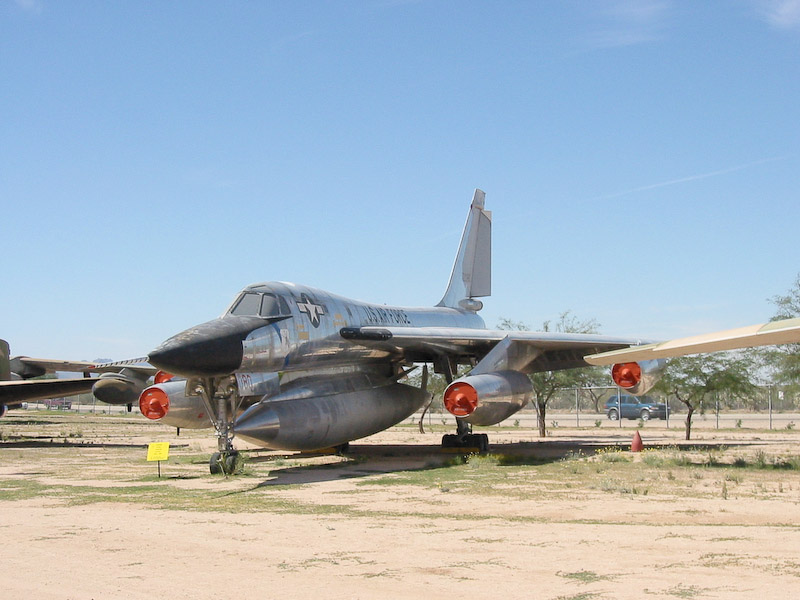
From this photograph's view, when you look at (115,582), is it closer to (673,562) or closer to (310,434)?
(673,562)

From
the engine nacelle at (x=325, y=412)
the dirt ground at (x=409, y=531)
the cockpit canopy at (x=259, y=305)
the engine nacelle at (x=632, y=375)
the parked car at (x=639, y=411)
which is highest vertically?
the cockpit canopy at (x=259, y=305)

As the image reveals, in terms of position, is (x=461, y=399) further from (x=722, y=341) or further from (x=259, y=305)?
(x=722, y=341)

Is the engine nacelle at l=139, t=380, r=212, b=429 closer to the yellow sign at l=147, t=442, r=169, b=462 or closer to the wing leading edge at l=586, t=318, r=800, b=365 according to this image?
the yellow sign at l=147, t=442, r=169, b=462

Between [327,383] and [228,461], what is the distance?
281 cm

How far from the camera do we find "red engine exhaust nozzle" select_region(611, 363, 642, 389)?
18.2 m

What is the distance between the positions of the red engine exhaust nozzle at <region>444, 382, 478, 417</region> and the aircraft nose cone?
410cm

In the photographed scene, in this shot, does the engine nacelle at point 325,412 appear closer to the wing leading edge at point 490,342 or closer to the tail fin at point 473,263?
the wing leading edge at point 490,342

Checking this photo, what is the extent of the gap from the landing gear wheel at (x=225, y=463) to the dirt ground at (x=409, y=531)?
366 millimetres

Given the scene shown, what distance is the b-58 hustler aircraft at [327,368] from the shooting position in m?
13.6

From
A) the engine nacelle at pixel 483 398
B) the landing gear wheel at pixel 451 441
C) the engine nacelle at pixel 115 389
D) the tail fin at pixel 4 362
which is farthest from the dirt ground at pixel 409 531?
the tail fin at pixel 4 362

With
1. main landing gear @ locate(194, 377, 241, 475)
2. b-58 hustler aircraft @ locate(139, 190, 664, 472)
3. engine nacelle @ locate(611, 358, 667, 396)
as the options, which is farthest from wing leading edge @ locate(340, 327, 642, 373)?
main landing gear @ locate(194, 377, 241, 475)

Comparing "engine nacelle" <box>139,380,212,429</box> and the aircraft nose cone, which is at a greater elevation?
the aircraft nose cone

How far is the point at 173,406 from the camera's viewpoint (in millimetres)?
17266

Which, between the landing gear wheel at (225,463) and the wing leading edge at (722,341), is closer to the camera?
the wing leading edge at (722,341)
